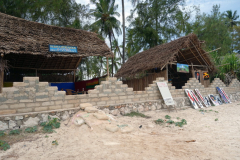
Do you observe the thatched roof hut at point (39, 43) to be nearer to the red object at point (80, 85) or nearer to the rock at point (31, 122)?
the red object at point (80, 85)

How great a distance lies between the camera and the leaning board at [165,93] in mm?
7641

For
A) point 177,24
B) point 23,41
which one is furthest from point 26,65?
point 177,24

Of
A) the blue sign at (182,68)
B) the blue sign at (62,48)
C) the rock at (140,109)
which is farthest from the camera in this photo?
the blue sign at (182,68)

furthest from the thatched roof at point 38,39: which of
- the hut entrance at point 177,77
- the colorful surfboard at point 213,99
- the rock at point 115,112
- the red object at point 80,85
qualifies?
the colorful surfboard at point 213,99

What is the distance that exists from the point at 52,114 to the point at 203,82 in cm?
1025

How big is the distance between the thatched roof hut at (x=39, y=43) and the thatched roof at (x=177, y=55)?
8.65ft

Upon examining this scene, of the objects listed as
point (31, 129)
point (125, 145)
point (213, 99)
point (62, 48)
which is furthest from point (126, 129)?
point (213, 99)

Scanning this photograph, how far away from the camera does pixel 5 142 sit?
3863 millimetres

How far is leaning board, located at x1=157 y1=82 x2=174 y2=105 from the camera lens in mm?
7641

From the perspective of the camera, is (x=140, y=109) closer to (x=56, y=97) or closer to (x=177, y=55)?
(x=56, y=97)

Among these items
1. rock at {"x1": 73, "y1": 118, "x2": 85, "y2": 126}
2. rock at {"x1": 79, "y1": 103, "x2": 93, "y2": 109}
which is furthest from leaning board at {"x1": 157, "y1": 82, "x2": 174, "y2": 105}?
rock at {"x1": 73, "y1": 118, "x2": 85, "y2": 126}

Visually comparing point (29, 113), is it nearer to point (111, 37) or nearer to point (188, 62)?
point (188, 62)

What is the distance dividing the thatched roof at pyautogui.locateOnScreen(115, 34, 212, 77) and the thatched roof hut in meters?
2.64

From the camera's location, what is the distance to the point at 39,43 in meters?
→ 7.43
